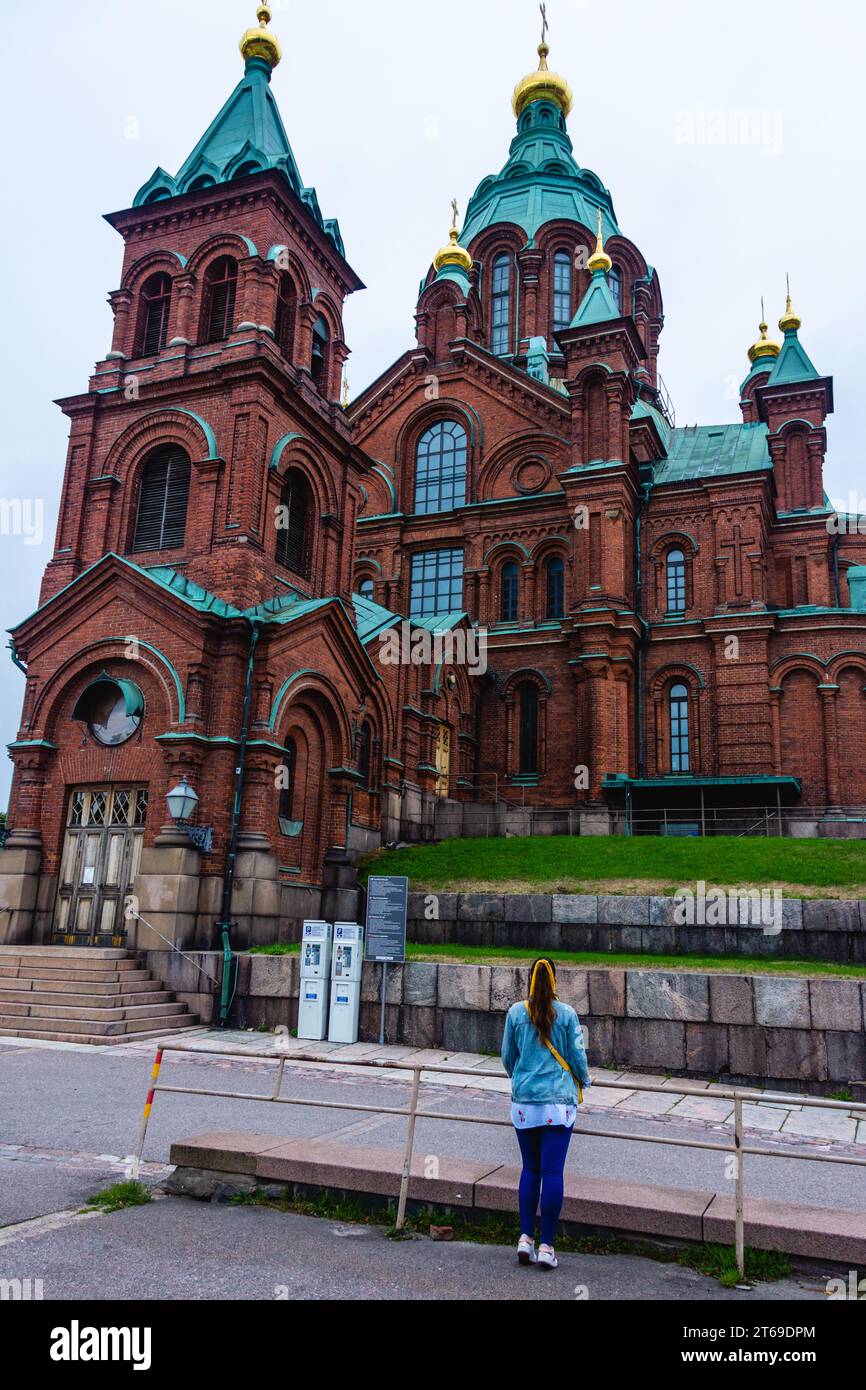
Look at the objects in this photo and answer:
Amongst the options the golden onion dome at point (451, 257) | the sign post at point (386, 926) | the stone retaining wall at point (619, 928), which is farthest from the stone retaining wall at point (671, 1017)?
the golden onion dome at point (451, 257)

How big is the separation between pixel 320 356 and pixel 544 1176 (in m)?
23.2

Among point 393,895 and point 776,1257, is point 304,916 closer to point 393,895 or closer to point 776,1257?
point 393,895

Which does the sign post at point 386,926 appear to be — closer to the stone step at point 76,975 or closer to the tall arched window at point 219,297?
the stone step at point 76,975

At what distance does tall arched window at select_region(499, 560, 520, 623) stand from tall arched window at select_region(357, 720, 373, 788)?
392 inches

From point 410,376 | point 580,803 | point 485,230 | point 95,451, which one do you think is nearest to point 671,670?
point 580,803

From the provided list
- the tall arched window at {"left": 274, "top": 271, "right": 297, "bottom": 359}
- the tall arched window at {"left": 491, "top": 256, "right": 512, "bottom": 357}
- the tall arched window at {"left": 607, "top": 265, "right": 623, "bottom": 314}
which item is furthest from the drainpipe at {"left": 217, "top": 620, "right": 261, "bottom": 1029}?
the tall arched window at {"left": 607, "top": 265, "right": 623, "bottom": 314}

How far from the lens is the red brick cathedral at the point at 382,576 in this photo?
66.2ft

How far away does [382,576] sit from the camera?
37.2 meters

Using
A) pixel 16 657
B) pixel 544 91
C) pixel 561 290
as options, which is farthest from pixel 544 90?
pixel 16 657

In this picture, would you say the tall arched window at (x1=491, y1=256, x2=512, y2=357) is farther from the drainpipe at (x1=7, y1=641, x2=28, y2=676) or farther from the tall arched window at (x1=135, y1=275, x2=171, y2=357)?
the drainpipe at (x1=7, y1=641, x2=28, y2=676)

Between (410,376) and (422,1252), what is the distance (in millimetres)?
36055

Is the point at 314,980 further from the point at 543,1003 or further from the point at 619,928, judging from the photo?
the point at 543,1003

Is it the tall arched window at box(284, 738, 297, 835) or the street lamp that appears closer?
the street lamp

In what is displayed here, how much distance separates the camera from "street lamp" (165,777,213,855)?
18.5m
